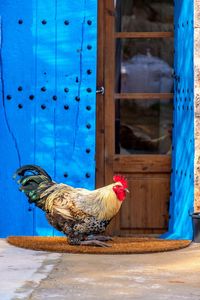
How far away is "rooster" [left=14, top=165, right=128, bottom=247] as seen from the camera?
687 centimetres

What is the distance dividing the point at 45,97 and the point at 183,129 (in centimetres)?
139

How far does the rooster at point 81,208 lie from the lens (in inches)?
271

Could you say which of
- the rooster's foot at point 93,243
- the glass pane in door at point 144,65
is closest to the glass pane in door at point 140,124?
the glass pane in door at point 144,65

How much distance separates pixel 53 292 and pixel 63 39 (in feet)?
11.8

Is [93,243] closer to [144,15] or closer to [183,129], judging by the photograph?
[183,129]

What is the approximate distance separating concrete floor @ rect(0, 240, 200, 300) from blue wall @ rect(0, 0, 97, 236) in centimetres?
113

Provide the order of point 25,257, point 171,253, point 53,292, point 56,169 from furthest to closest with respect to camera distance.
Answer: point 56,169 < point 171,253 < point 25,257 < point 53,292

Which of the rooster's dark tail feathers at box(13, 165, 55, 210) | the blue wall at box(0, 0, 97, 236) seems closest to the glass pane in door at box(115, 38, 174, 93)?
the blue wall at box(0, 0, 97, 236)

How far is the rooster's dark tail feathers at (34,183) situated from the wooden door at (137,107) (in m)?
1.02

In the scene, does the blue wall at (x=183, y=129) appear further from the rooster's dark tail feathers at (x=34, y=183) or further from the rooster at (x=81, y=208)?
the rooster's dark tail feathers at (x=34, y=183)

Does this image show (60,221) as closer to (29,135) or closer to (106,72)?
(29,135)

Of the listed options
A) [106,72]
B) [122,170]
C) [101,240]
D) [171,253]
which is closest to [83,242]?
[101,240]

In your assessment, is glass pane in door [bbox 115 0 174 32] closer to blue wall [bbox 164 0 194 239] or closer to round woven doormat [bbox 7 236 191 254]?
blue wall [bbox 164 0 194 239]

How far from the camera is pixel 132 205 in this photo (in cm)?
813
